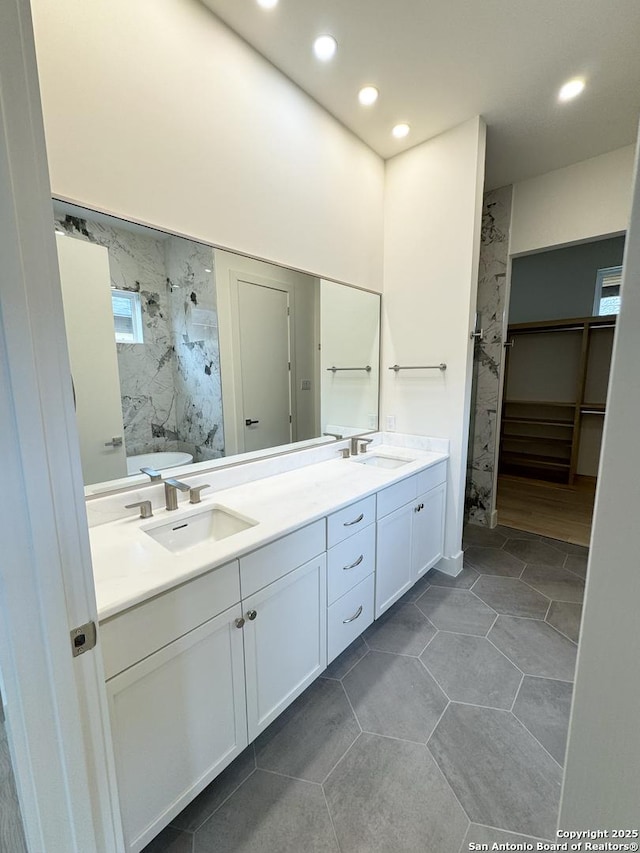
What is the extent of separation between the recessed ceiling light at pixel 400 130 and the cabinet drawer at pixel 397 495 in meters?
2.24

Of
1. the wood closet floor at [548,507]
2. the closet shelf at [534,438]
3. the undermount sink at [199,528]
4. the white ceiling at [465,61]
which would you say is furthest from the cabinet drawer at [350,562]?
the closet shelf at [534,438]

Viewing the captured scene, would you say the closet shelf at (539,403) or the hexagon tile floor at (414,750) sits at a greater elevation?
the closet shelf at (539,403)

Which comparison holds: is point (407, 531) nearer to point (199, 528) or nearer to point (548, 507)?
point (199, 528)

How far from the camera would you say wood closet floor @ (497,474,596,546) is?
10.6ft

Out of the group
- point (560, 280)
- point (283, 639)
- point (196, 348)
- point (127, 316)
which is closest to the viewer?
point (283, 639)

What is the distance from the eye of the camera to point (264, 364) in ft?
6.85

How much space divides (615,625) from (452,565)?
225 cm

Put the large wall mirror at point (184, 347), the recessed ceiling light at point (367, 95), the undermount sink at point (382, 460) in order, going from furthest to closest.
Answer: the undermount sink at point (382, 460)
the recessed ceiling light at point (367, 95)
the large wall mirror at point (184, 347)

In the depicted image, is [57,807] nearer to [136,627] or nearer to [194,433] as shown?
[136,627]

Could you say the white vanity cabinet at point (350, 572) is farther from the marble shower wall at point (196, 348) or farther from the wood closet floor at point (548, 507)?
the wood closet floor at point (548, 507)

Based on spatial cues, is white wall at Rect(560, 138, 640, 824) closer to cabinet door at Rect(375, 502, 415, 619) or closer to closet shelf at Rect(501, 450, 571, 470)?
cabinet door at Rect(375, 502, 415, 619)

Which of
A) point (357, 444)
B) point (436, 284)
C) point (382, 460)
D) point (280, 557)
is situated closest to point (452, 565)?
point (382, 460)

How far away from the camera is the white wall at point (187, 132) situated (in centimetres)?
120

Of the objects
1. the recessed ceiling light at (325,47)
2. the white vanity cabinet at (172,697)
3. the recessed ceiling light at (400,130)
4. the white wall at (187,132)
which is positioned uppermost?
the recessed ceiling light at (400,130)
